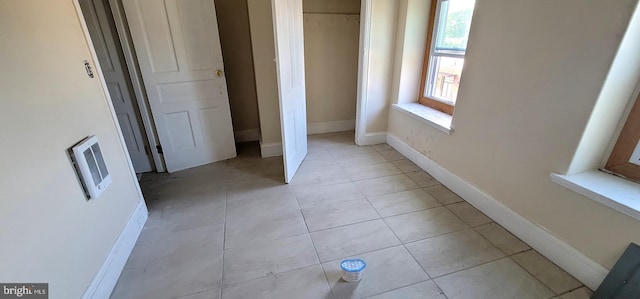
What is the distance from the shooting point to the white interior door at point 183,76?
7.65 ft

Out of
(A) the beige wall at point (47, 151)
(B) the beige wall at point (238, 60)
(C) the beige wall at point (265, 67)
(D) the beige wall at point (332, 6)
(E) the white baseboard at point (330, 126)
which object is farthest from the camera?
(E) the white baseboard at point (330, 126)

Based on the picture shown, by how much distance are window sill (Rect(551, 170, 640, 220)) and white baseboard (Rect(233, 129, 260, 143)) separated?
3.04 meters

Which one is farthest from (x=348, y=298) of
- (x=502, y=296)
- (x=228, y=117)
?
(x=228, y=117)

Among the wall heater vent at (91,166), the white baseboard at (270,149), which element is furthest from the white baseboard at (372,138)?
the wall heater vent at (91,166)

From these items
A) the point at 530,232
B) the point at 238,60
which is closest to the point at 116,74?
the point at 238,60

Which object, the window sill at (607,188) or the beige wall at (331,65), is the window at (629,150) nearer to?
the window sill at (607,188)

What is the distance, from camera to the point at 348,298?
144 centimetres

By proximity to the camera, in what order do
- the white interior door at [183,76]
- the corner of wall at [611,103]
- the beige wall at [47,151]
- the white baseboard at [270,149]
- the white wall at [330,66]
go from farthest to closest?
1. the white wall at [330,66]
2. the white baseboard at [270,149]
3. the white interior door at [183,76]
4. the corner of wall at [611,103]
5. the beige wall at [47,151]

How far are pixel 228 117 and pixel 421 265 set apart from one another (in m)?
2.34

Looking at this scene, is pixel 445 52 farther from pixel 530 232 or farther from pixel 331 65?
pixel 530 232

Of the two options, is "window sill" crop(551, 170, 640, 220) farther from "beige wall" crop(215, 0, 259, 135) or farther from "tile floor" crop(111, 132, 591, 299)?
"beige wall" crop(215, 0, 259, 135)

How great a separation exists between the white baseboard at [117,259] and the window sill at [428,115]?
2.61 meters

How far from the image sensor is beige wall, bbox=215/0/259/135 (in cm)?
300

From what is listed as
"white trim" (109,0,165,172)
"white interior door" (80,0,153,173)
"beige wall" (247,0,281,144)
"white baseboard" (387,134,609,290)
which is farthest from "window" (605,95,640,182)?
"white interior door" (80,0,153,173)
